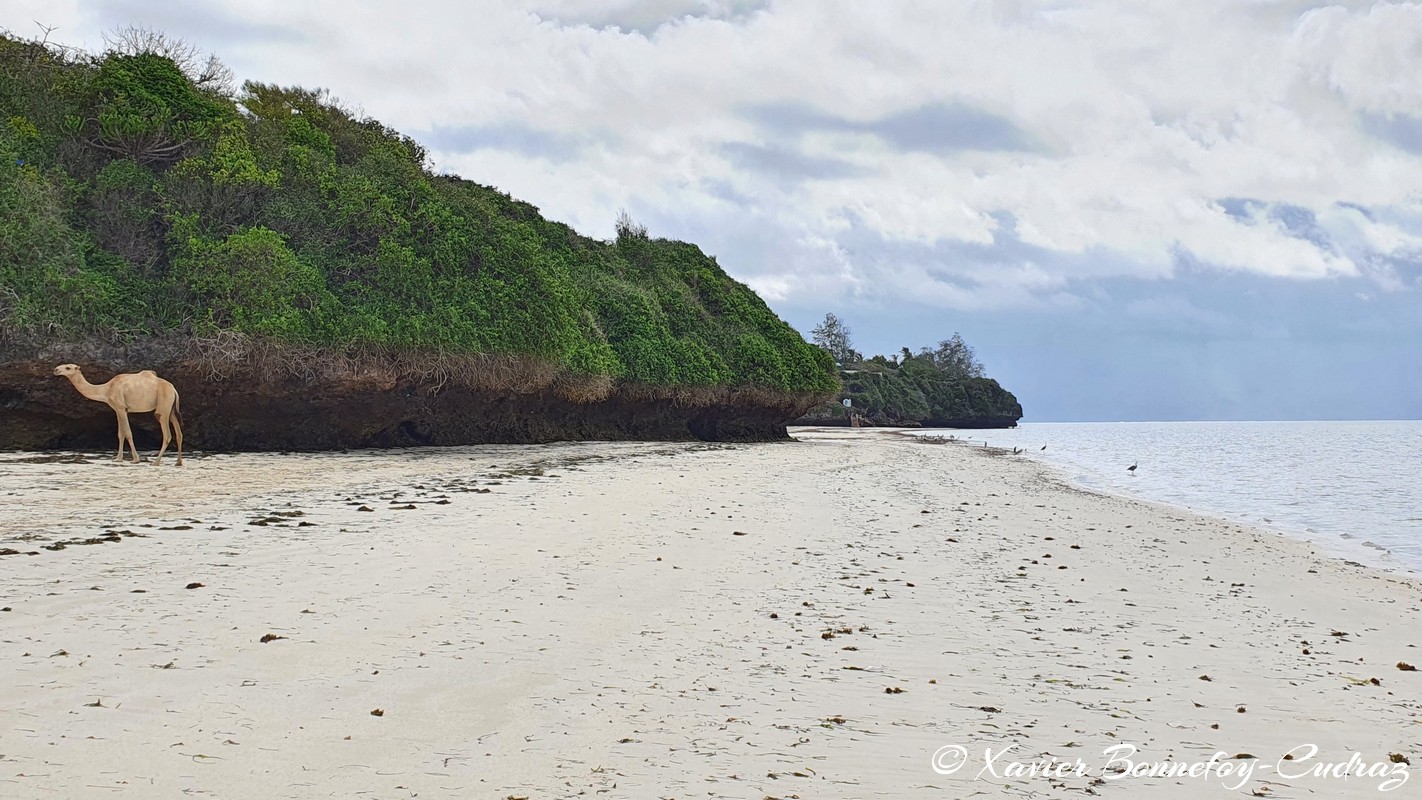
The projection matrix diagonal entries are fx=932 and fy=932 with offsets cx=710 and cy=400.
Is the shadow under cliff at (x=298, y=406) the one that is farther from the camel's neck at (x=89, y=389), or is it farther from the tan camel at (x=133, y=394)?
the tan camel at (x=133, y=394)

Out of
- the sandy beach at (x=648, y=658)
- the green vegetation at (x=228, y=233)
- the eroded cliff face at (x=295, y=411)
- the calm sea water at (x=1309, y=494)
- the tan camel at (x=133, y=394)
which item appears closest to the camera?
the sandy beach at (x=648, y=658)

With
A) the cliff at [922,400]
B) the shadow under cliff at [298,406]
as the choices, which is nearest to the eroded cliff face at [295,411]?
the shadow under cliff at [298,406]

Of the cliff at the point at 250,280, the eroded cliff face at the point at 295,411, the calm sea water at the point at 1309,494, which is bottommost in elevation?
the calm sea water at the point at 1309,494

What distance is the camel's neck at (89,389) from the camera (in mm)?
13672

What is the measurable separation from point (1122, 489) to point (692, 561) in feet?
59.1

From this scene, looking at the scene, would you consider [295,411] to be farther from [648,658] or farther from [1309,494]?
[1309,494]

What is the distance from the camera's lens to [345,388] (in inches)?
725

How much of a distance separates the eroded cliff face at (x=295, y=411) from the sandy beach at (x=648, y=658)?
590 centimetres

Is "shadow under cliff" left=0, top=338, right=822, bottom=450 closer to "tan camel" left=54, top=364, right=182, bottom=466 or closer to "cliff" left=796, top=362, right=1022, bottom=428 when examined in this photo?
"tan camel" left=54, top=364, right=182, bottom=466

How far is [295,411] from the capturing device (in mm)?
18250

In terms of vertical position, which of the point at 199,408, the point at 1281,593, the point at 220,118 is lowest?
the point at 1281,593

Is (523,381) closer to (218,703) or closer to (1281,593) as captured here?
(1281,593)

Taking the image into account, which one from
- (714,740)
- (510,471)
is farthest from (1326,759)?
(510,471)

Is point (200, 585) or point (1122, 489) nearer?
point (200, 585)
